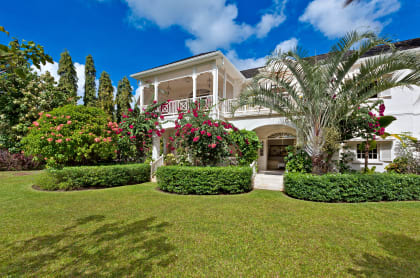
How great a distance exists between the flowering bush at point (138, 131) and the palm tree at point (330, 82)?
21.7ft

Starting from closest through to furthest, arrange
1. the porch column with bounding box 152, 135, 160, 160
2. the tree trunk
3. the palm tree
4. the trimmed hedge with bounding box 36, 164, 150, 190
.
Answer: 1. the palm tree
2. the tree trunk
3. the trimmed hedge with bounding box 36, 164, 150, 190
4. the porch column with bounding box 152, 135, 160, 160

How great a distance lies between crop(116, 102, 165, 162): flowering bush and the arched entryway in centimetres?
662

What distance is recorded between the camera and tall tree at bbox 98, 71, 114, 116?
23.9m

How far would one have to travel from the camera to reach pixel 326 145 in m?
7.56

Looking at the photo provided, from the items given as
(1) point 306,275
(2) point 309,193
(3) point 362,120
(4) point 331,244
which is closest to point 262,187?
(2) point 309,193

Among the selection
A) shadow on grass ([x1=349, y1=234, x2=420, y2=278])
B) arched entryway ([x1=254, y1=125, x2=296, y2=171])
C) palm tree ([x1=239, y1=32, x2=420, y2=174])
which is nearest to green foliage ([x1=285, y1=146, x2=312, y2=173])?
palm tree ([x1=239, y1=32, x2=420, y2=174])

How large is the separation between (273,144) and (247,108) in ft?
18.6

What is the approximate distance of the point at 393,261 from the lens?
3.00 metres

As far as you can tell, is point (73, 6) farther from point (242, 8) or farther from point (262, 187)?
point (262, 187)

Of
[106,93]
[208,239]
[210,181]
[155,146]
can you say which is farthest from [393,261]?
[106,93]

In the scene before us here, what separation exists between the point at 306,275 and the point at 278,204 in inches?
143

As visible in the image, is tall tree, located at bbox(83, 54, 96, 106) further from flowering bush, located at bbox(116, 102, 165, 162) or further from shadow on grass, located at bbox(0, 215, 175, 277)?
shadow on grass, located at bbox(0, 215, 175, 277)

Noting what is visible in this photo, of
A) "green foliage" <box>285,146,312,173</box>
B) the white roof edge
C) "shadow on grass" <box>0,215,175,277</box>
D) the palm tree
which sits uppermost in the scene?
the white roof edge

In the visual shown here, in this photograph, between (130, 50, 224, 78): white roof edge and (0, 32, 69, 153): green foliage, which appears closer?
(130, 50, 224, 78): white roof edge
